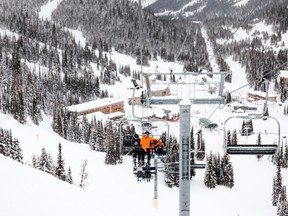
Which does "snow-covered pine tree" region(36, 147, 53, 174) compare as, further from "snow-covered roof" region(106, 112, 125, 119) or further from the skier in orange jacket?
"snow-covered roof" region(106, 112, 125, 119)

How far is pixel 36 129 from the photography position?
7519 centimetres

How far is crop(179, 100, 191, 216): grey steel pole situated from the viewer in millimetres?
11164

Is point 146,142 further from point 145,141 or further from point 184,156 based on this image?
point 184,156

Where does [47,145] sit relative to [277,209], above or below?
above

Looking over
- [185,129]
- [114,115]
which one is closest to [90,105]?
[114,115]

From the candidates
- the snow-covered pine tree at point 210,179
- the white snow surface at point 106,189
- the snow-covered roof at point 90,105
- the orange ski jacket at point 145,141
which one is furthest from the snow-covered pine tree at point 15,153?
the orange ski jacket at point 145,141

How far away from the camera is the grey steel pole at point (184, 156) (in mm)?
11164

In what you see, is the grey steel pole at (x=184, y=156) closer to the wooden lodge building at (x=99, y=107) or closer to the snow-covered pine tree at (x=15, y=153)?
the snow-covered pine tree at (x=15, y=153)

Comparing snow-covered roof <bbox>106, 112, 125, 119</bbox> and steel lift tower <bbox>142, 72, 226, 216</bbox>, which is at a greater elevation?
steel lift tower <bbox>142, 72, 226, 216</bbox>

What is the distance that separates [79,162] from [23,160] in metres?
8.95

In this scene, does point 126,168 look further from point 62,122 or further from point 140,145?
point 140,145

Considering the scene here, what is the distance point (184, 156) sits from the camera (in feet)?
38.1

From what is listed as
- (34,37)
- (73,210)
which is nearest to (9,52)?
(34,37)

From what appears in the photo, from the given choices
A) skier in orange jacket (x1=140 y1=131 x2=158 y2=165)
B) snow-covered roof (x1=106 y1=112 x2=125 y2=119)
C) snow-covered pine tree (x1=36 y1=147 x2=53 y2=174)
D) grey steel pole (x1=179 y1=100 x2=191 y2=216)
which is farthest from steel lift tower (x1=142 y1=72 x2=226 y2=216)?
snow-covered roof (x1=106 y1=112 x2=125 y2=119)
